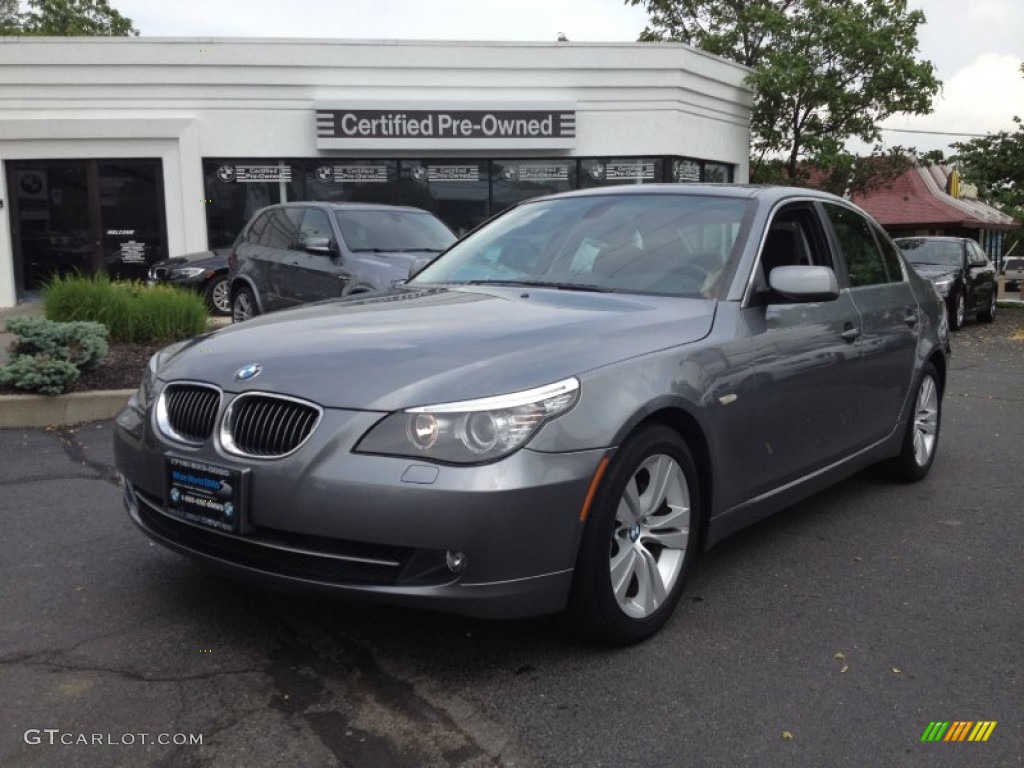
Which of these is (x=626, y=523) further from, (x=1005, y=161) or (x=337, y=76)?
(x=1005, y=161)

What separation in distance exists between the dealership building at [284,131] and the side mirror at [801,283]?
1417 cm

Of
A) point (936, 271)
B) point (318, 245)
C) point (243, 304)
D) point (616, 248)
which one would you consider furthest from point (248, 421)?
point (936, 271)

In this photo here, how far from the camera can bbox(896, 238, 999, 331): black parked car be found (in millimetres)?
16859

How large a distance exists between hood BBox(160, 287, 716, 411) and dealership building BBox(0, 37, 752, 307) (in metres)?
14.3

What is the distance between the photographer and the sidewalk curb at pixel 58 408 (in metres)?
7.06

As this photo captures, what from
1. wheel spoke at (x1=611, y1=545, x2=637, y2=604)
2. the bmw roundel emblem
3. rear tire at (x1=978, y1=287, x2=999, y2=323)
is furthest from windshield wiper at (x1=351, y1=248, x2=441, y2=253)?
rear tire at (x1=978, y1=287, x2=999, y2=323)

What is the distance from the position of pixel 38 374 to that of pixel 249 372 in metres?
4.74

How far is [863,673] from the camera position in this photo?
323cm

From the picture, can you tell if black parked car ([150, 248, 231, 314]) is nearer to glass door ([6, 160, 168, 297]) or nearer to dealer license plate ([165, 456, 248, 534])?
glass door ([6, 160, 168, 297])

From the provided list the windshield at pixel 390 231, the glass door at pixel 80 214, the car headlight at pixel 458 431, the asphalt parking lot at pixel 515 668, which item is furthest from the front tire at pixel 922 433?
the glass door at pixel 80 214

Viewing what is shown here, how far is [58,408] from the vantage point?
719 centimetres

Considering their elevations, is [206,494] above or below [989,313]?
above

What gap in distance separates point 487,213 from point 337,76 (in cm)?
377

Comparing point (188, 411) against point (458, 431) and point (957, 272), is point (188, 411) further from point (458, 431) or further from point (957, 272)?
point (957, 272)
